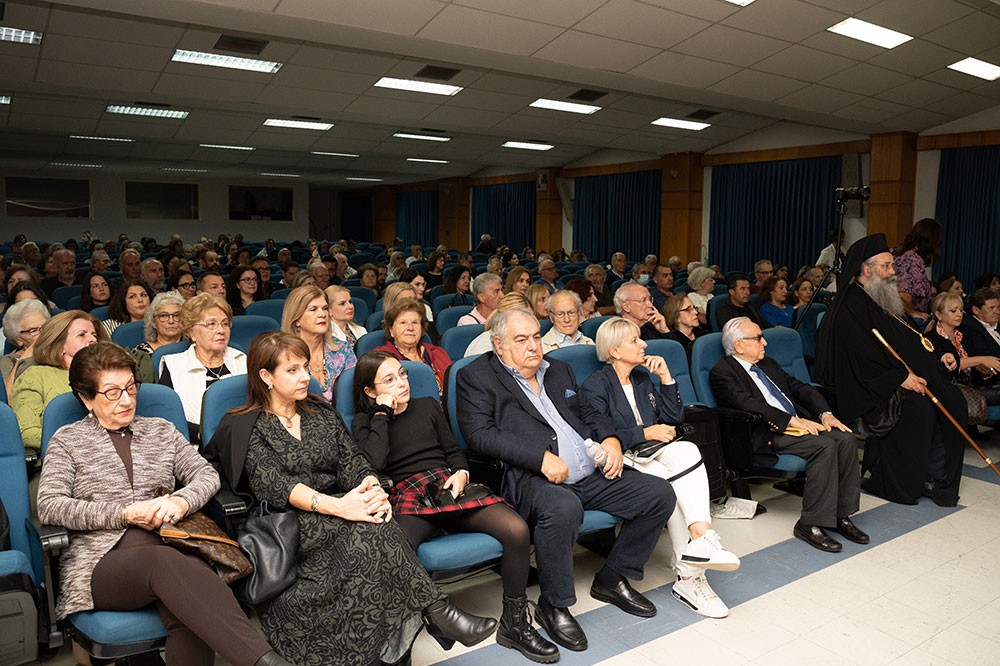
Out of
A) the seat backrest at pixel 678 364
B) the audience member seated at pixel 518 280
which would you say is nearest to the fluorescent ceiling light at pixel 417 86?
the audience member seated at pixel 518 280

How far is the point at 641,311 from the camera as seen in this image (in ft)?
15.7

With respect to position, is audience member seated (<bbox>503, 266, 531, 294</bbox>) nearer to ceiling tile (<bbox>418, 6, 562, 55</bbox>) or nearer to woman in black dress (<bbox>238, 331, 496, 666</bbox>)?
ceiling tile (<bbox>418, 6, 562, 55</bbox>)

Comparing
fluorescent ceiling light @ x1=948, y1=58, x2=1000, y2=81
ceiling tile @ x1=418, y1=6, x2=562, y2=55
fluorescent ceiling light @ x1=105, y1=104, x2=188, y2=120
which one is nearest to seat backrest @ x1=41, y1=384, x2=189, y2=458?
ceiling tile @ x1=418, y1=6, x2=562, y2=55

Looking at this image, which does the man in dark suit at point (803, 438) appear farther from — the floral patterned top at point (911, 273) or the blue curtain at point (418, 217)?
the blue curtain at point (418, 217)

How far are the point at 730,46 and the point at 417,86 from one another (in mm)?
3882

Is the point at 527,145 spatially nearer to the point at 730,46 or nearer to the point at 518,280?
the point at 730,46

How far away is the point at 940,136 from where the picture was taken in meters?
10.5

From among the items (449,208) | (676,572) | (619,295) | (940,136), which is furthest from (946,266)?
(449,208)

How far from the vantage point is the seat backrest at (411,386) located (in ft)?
10.0

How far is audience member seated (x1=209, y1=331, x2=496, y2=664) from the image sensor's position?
7.61 feet

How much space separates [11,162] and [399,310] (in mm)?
17368

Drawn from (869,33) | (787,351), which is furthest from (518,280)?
(869,33)

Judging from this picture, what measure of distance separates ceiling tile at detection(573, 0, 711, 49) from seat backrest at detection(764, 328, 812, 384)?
2.98 m

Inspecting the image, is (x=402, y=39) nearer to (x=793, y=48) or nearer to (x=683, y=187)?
(x=793, y=48)
